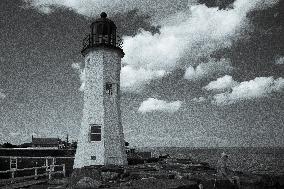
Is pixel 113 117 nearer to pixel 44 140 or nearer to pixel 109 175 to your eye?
pixel 109 175

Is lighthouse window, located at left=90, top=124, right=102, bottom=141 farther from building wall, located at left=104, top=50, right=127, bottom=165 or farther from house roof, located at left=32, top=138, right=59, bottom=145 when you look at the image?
house roof, located at left=32, top=138, right=59, bottom=145

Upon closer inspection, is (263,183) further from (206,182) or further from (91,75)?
(91,75)

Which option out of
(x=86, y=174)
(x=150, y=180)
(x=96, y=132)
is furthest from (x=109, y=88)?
(x=150, y=180)

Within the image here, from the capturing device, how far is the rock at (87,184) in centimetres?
1032

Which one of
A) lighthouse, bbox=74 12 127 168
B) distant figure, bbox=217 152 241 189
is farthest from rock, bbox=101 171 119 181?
distant figure, bbox=217 152 241 189

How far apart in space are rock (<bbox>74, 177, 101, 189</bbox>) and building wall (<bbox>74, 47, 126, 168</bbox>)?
5.16 meters

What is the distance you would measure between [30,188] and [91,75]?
690 cm

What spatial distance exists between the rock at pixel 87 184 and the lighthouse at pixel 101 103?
5.14 meters

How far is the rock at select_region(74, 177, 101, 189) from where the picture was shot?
10325 millimetres

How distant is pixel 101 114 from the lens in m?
16.3

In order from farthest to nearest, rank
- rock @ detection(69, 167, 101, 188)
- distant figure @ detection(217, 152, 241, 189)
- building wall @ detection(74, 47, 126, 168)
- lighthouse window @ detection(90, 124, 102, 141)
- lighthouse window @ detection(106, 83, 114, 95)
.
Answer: lighthouse window @ detection(106, 83, 114, 95)
lighthouse window @ detection(90, 124, 102, 141)
building wall @ detection(74, 47, 126, 168)
distant figure @ detection(217, 152, 241, 189)
rock @ detection(69, 167, 101, 188)

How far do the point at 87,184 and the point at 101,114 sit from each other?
6.19m

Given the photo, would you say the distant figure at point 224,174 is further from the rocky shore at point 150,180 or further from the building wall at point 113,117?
the building wall at point 113,117

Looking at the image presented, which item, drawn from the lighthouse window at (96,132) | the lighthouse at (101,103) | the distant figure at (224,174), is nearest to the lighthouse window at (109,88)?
the lighthouse at (101,103)
